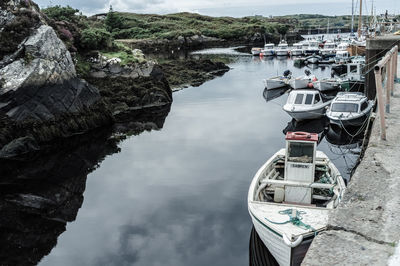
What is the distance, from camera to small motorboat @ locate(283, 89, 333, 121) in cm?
3039

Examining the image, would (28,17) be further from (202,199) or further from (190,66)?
(190,66)

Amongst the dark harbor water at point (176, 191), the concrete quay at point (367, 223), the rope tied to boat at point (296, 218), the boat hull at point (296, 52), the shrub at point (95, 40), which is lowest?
the dark harbor water at point (176, 191)

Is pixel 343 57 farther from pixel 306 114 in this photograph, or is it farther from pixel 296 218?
pixel 296 218

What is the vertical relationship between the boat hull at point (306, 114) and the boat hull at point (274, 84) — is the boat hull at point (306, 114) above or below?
below

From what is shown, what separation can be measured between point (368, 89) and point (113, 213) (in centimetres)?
2282

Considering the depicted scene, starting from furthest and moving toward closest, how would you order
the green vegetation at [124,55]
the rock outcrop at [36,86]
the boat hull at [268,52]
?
the boat hull at [268,52] → the green vegetation at [124,55] → the rock outcrop at [36,86]

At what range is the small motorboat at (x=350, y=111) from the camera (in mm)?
27266

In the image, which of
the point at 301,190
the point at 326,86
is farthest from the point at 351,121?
the point at 301,190

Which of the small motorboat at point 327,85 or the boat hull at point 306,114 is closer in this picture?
the boat hull at point 306,114

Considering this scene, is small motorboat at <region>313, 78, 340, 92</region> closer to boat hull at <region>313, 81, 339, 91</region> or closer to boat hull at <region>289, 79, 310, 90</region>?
boat hull at <region>313, 81, 339, 91</region>

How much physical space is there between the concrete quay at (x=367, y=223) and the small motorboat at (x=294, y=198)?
2.36m

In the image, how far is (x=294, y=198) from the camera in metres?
14.1

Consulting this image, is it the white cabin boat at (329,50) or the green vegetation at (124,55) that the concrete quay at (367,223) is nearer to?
the green vegetation at (124,55)

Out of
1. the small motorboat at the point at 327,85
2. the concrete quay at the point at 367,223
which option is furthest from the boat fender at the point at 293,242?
the small motorboat at the point at 327,85
